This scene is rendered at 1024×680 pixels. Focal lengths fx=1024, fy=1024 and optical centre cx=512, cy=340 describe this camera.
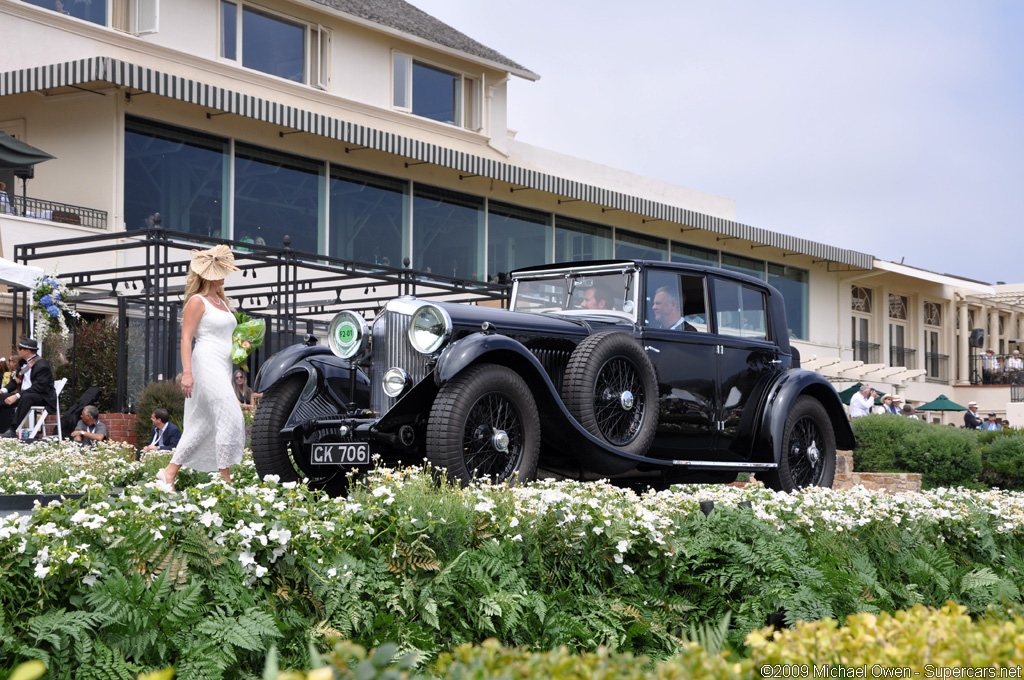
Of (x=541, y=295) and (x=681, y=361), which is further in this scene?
(x=541, y=295)

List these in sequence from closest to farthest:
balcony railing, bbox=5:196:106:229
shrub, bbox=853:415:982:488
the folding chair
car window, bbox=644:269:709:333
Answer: car window, bbox=644:269:709:333
the folding chair
shrub, bbox=853:415:982:488
balcony railing, bbox=5:196:106:229

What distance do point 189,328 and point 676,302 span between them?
384cm

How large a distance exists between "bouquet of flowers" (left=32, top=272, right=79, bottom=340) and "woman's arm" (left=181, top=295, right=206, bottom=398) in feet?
26.1

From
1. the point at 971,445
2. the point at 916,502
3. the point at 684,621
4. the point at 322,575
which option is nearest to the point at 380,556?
the point at 322,575

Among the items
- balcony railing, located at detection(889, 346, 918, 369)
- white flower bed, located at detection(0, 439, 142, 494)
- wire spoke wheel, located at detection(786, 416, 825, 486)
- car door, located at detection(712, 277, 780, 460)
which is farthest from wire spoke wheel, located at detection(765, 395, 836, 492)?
balcony railing, located at detection(889, 346, 918, 369)

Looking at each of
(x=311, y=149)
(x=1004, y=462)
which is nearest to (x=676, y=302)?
(x=1004, y=462)

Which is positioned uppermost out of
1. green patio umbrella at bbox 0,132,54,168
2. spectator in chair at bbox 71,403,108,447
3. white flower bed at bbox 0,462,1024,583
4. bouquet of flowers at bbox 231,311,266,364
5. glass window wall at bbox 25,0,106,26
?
glass window wall at bbox 25,0,106,26

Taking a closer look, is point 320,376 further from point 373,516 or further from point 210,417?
point 373,516

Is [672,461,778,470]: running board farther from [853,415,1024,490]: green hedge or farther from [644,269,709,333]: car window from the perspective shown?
[853,415,1024,490]: green hedge

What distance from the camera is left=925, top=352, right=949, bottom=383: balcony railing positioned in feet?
129

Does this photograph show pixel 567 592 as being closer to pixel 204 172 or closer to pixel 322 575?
pixel 322 575

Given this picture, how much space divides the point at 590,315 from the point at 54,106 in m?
14.4

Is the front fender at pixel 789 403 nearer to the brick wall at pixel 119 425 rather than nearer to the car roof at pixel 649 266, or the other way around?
the car roof at pixel 649 266

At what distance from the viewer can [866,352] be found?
1442 inches
